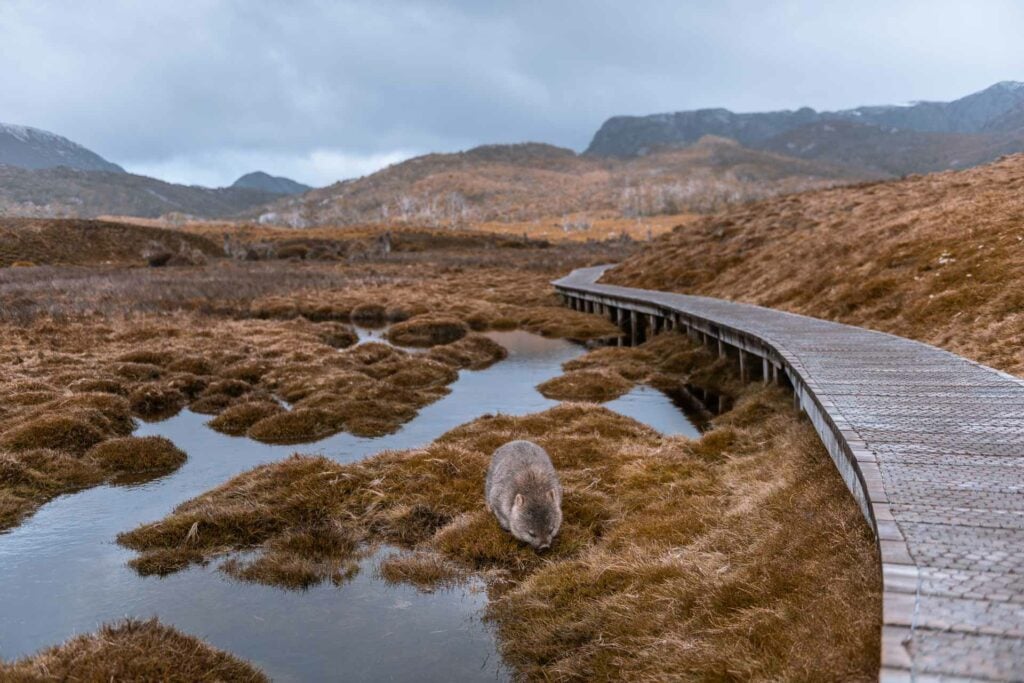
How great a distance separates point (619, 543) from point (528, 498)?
4.85 feet

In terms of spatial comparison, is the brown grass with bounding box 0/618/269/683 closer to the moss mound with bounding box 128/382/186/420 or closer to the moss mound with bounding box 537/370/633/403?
the moss mound with bounding box 128/382/186/420

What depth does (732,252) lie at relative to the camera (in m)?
43.4

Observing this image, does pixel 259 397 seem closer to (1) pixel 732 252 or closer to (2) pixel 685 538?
(2) pixel 685 538

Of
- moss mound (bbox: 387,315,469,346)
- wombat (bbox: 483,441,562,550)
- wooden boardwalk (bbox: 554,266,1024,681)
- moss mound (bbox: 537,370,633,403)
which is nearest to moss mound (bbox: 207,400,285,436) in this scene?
moss mound (bbox: 537,370,633,403)

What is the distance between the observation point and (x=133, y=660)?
284 inches

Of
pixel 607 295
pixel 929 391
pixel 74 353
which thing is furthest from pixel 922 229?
pixel 74 353

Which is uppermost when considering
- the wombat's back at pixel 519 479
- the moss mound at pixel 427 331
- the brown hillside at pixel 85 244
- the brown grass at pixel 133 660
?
the brown hillside at pixel 85 244

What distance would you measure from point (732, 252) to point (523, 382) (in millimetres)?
24447

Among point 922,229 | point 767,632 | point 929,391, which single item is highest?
point 922,229

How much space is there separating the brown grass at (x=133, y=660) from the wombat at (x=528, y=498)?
4.10m

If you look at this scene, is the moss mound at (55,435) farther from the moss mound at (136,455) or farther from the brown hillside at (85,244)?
the brown hillside at (85,244)

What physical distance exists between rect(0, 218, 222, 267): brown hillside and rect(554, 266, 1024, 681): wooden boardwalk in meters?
69.6

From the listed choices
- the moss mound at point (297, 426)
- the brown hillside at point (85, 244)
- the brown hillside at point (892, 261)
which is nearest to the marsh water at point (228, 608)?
the moss mound at point (297, 426)

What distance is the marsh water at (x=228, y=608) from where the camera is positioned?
8.16 metres
